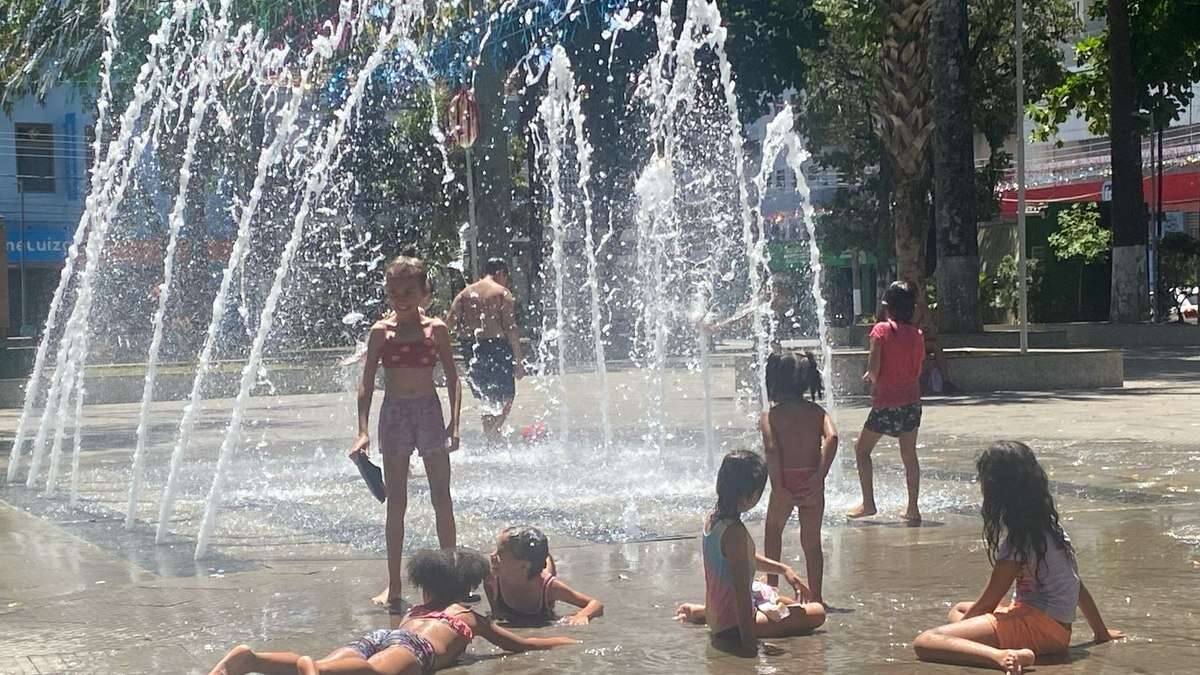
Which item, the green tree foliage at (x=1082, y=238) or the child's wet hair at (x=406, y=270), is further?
the green tree foliage at (x=1082, y=238)

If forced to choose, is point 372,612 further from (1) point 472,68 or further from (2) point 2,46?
(2) point 2,46

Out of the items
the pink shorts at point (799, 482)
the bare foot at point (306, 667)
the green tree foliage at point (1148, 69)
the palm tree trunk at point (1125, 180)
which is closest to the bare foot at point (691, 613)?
the pink shorts at point (799, 482)

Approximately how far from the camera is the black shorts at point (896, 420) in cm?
872

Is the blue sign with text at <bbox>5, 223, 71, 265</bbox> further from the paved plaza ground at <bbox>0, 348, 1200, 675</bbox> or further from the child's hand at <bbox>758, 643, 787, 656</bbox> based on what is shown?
the child's hand at <bbox>758, 643, 787, 656</bbox>

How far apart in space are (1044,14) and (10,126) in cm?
2729

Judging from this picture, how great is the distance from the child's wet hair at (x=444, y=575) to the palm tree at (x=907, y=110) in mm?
14740

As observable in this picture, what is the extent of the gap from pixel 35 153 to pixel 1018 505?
4112 cm

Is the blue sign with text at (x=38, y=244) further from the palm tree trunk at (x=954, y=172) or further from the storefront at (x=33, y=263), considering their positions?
the palm tree trunk at (x=954, y=172)

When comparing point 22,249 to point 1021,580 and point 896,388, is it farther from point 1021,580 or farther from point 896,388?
point 1021,580

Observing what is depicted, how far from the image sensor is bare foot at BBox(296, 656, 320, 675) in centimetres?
482

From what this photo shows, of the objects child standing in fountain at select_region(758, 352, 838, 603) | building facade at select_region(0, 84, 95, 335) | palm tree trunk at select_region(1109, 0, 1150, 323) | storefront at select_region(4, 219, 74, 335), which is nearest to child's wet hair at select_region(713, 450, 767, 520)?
child standing in fountain at select_region(758, 352, 838, 603)

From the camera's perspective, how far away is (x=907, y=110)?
67.1 feet

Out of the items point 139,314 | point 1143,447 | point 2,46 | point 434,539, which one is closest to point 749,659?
point 434,539

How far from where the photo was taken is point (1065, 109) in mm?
34781
